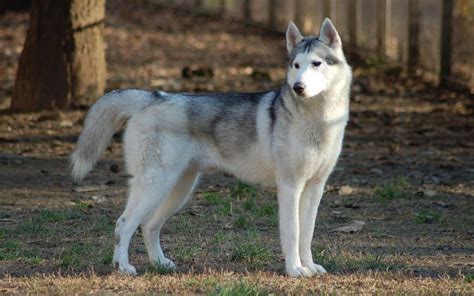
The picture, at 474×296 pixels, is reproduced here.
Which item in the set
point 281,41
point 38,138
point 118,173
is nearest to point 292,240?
point 118,173

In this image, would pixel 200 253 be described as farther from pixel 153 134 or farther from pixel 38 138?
pixel 38 138

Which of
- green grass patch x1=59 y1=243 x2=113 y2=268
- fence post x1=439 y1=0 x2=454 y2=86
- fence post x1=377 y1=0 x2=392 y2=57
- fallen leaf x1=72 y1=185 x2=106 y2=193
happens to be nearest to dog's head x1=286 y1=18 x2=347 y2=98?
→ green grass patch x1=59 y1=243 x2=113 y2=268

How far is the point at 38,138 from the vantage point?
38.4 ft

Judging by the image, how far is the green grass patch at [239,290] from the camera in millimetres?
5676

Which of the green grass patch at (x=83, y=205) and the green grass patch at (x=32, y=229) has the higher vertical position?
the green grass patch at (x=32, y=229)

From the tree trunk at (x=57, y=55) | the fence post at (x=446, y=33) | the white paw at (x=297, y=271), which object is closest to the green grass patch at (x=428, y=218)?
the white paw at (x=297, y=271)

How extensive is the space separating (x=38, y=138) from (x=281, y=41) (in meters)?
10.6

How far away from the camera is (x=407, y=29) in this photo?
54.6 feet

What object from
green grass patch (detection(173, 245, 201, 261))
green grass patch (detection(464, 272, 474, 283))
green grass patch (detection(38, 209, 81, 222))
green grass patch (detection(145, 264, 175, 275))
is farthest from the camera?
green grass patch (detection(38, 209, 81, 222))

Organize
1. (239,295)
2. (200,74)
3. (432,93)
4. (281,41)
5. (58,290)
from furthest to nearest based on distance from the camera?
(281,41), (200,74), (432,93), (58,290), (239,295)

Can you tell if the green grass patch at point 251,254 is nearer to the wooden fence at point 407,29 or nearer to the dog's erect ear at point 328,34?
the dog's erect ear at point 328,34

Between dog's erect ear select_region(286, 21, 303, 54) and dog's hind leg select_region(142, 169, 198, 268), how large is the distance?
3.54 feet

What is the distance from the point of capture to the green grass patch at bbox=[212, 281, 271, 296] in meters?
5.68

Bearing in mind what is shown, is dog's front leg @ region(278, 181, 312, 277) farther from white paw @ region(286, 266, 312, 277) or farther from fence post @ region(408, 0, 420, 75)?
fence post @ region(408, 0, 420, 75)
